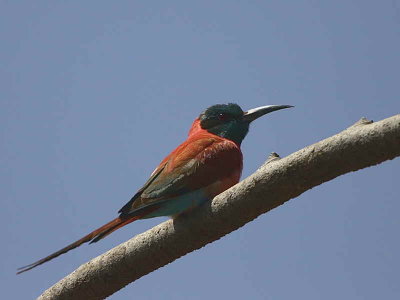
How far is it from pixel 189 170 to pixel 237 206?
3.47 feet

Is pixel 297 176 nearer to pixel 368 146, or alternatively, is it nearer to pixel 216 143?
pixel 368 146

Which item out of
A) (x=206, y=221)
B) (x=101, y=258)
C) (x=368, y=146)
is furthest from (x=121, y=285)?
(x=368, y=146)

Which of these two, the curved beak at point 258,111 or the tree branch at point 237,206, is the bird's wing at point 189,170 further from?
the curved beak at point 258,111

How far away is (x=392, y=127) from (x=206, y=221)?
1.02 meters

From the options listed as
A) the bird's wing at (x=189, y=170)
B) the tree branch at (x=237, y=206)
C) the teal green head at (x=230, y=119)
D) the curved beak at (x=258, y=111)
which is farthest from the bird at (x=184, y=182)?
the curved beak at (x=258, y=111)

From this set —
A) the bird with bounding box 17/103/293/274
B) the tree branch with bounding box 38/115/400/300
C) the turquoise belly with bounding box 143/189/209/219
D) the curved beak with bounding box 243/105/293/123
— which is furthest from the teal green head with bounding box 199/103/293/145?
the tree branch with bounding box 38/115/400/300

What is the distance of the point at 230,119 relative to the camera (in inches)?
212

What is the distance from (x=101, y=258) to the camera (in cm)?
336

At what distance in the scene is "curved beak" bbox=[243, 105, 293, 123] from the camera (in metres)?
5.46

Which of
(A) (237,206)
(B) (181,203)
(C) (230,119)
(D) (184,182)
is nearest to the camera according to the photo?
(A) (237,206)

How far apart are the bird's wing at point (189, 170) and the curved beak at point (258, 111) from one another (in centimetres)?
95

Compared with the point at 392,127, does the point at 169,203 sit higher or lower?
higher

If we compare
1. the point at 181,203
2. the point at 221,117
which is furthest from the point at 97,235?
the point at 221,117

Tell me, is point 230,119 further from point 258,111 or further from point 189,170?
point 189,170
